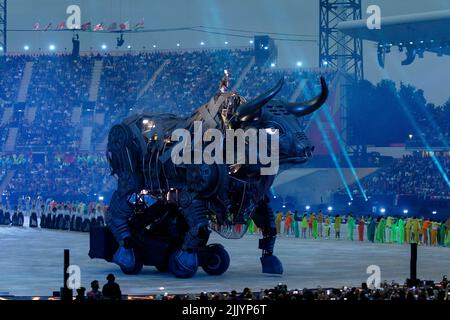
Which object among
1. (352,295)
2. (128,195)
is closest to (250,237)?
(128,195)

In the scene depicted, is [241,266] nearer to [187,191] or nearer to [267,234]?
[267,234]

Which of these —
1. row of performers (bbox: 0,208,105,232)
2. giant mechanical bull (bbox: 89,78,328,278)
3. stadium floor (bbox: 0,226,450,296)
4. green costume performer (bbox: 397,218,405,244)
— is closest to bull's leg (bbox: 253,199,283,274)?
giant mechanical bull (bbox: 89,78,328,278)

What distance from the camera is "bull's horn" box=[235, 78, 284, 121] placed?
24031mm

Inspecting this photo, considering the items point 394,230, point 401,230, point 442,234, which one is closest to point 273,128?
point 442,234

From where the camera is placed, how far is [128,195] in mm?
27125

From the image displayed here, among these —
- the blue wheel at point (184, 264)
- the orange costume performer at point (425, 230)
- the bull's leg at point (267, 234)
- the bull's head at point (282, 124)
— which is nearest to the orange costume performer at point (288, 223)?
the orange costume performer at point (425, 230)

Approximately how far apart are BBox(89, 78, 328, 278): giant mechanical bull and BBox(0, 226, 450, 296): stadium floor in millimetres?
598

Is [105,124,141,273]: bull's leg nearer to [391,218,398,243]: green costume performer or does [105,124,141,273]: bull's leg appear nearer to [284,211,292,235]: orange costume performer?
[391,218,398,243]: green costume performer

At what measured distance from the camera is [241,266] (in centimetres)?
2941

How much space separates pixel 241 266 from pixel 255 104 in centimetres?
649

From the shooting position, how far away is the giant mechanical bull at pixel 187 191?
25094 mm

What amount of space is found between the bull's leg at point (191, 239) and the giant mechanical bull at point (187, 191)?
0.9 inches

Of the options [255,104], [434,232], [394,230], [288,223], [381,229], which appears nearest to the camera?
[255,104]
